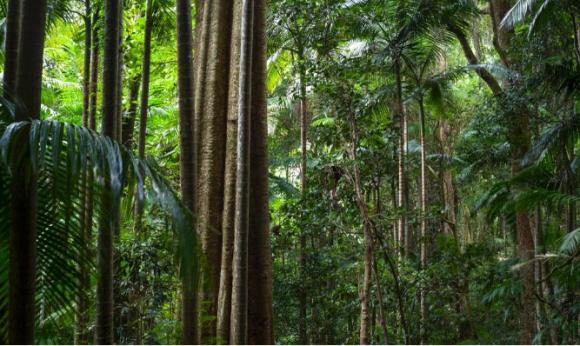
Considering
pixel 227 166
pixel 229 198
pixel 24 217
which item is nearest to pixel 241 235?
pixel 229 198

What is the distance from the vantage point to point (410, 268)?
9.34 m

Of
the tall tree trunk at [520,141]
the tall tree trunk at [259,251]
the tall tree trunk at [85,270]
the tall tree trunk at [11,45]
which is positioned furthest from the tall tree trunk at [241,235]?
the tall tree trunk at [520,141]

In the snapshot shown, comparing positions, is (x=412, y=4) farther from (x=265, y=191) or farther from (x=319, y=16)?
(x=265, y=191)

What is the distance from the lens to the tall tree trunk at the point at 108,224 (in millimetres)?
3256

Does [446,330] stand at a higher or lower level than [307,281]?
lower

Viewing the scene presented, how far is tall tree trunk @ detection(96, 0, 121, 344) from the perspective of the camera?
128 inches

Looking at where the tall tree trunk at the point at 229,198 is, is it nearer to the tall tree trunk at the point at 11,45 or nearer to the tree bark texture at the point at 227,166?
the tree bark texture at the point at 227,166

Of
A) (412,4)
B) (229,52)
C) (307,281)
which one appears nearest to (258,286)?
(229,52)

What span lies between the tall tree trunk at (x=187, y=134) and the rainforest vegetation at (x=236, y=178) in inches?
0.4

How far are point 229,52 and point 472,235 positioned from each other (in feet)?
69.2

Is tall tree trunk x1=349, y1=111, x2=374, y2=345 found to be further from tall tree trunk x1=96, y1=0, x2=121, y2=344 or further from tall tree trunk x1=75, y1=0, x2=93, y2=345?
tall tree trunk x1=96, y1=0, x2=121, y2=344

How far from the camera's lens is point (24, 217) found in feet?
8.31

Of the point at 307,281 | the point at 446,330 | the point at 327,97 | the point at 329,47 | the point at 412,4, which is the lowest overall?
the point at 446,330

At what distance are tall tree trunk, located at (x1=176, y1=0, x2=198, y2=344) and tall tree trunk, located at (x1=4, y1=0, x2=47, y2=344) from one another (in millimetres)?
1387
